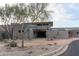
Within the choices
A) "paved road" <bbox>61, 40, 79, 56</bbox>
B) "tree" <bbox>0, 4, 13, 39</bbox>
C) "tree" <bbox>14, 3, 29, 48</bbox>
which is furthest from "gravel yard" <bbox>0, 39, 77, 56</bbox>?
"tree" <bbox>14, 3, 29, 48</bbox>

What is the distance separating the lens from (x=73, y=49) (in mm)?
5723

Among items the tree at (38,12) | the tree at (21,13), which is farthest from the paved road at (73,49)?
the tree at (21,13)

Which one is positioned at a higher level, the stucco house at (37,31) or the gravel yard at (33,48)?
the stucco house at (37,31)

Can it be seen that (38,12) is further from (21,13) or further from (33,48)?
(33,48)

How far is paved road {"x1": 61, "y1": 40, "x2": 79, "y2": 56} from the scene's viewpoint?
18.6 ft

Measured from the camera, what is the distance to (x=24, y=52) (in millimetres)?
5684

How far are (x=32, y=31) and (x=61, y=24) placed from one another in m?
0.60

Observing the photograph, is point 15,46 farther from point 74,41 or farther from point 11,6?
point 74,41

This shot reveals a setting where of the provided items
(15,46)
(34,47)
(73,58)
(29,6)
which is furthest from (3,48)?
(73,58)

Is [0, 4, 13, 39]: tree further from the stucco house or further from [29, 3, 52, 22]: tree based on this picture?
[29, 3, 52, 22]: tree

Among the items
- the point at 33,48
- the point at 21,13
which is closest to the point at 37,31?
the point at 33,48

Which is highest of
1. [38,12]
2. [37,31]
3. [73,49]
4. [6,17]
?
[38,12]

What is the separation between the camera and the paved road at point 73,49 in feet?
18.6

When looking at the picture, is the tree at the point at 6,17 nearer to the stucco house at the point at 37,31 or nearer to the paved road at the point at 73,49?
the stucco house at the point at 37,31
